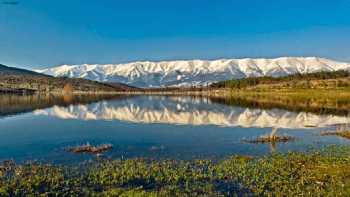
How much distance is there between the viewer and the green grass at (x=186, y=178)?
2261 centimetres

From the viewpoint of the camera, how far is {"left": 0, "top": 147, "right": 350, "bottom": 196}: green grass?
2261 cm

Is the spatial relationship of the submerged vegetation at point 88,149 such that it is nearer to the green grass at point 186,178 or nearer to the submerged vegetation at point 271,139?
the green grass at point 186,178

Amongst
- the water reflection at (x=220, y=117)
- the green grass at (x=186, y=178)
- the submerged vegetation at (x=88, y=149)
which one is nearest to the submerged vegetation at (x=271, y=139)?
the green grass at (x=186, y=178)

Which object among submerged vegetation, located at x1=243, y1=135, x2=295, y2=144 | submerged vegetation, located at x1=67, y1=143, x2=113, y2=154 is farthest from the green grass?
submerged vegetation, located at x1=243, y1=135, x2=295, y2=144

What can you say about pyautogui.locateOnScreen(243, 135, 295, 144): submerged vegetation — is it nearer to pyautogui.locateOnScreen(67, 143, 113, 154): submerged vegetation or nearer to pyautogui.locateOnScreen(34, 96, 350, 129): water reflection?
pyautogui.locateOnScreen(34, 96, 350, 129): water reflection

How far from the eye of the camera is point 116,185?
2425 cm

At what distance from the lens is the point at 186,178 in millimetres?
25812

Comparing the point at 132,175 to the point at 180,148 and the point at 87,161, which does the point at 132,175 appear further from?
the point at 180,148

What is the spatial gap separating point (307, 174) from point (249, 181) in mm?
4687

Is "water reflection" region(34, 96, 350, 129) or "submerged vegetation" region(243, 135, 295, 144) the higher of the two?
"water reflection" region(34, 96, 350, 129)

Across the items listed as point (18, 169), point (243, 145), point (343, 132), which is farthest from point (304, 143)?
point (18, 169)

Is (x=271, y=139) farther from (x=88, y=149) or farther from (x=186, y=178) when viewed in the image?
(x=186, y=178)

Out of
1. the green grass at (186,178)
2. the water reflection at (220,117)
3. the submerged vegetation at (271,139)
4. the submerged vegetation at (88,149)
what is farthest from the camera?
the water reflection at (220,117)

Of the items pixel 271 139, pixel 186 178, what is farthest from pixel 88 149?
pixel 271 139
